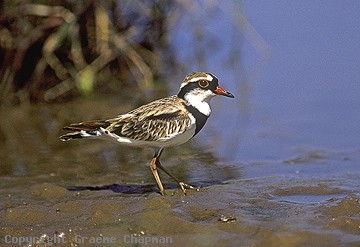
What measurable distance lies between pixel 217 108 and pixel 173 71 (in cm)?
105

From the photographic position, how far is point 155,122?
280 inches

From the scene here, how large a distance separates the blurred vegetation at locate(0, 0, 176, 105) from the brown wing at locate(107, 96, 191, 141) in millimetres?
2572

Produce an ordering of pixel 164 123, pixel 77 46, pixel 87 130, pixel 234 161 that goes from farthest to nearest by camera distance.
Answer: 1. pixel 77 46
2. pixel 234 161
3. pixel 87 130
4. pixel 164 123

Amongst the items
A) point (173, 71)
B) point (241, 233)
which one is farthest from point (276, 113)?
point (241, 233)

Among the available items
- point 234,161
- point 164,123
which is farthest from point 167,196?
point 234,161

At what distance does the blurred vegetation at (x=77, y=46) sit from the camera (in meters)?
9.41

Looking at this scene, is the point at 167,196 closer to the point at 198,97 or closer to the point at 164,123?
the point at 164,123

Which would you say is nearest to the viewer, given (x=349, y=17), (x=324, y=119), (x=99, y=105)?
(x=324, y=119)

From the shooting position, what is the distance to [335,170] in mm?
7672

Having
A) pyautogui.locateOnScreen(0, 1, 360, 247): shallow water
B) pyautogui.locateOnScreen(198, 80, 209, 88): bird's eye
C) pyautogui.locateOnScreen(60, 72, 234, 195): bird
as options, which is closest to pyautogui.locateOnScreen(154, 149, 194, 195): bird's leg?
pyautogui.locateOnScreen(60, 72, 234, 195): bird

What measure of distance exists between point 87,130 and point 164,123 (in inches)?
25.1

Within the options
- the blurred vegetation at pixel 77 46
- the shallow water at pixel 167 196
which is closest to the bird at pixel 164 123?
→ the shallow water at pixel 167 196

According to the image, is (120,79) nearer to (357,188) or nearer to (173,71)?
(173,71)

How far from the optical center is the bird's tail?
7.16 metres
